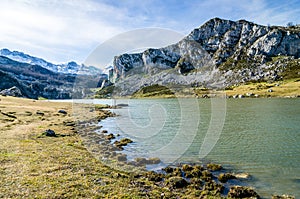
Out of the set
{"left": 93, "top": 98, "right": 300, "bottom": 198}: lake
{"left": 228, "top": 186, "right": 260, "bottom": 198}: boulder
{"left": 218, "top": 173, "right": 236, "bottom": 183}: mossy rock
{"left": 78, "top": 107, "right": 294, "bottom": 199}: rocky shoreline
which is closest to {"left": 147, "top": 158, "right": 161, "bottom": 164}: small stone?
{"left": 78, "top": 107, "right": 294, "bottom": 199}: rocky shoreline

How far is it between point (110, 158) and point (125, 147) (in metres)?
9.49

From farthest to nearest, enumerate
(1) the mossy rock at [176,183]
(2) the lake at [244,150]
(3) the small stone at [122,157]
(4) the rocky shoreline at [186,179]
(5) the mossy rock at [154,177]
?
(3) the small stone at [122,157] < (2) the lake at [244,150] < (5) the mossy rock at [154,177] < (1) the mossy rock at [176,183] < (4) the rocky shoreline at [186,179]

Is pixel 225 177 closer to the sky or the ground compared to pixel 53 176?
closer to the ground

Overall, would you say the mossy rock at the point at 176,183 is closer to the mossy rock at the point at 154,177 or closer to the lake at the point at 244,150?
the mossy rock at the point at 154,177

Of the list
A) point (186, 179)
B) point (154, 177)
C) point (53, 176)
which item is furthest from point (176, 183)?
point (53, 176)

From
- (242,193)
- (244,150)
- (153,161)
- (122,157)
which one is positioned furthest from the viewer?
(244,150)

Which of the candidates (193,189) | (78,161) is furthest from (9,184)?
(193,189)

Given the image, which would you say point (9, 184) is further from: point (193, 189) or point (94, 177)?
point (193, 189)

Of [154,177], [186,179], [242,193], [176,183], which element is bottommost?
[186,179]

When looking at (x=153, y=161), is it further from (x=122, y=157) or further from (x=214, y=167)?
(x=214, y=167)

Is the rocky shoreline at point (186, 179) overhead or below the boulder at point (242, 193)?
below

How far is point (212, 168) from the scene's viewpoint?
A: 95.4ft

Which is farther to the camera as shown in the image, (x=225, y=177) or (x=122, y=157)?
(x=122, y=157)

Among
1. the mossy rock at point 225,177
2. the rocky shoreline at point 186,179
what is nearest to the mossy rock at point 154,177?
the rocky shoreline at point 186,179
